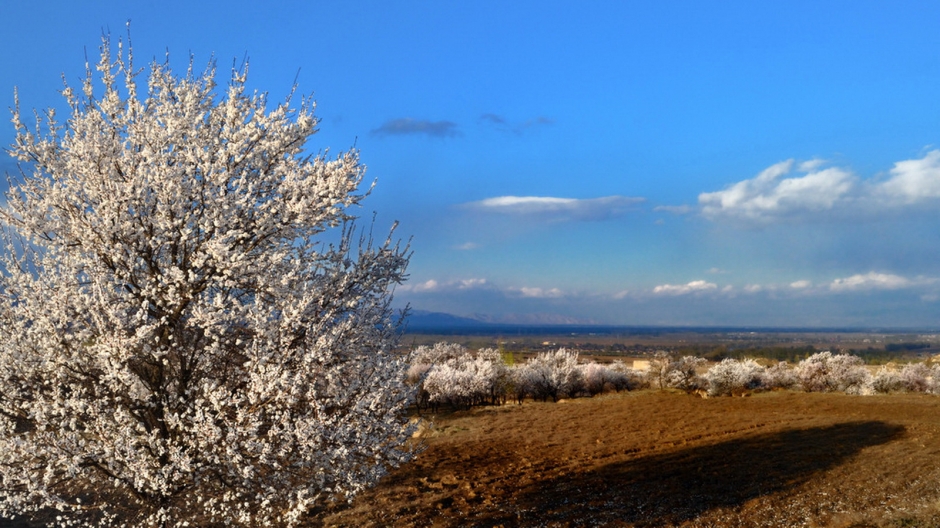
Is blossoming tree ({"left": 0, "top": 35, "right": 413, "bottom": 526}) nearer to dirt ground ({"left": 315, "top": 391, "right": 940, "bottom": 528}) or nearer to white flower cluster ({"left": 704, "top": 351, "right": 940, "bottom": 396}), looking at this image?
dirt ground ({"left": 315, "top": 391, "right": 940, "bottom": 528})

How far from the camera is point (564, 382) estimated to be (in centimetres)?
4194

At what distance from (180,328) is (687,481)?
13.8 m

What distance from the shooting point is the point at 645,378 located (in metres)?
46.8

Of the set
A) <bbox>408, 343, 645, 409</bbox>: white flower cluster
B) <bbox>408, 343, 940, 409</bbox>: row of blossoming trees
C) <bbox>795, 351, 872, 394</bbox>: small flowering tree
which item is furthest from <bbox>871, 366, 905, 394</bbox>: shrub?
<bbox>408, 343, 645, 409</bbox>: white flower cluster

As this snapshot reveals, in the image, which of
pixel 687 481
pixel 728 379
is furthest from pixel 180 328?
pixel 728 379

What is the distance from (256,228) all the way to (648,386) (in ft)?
143

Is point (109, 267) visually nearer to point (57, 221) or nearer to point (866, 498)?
point (57, 221)

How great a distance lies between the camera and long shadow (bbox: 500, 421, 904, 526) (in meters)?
12.9

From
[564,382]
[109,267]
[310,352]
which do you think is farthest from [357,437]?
[564,382]

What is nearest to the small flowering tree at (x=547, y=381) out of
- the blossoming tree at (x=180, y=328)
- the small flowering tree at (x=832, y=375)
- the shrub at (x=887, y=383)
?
the small flowering tree at (x=832, y=375)

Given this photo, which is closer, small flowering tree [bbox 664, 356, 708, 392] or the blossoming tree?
the blossoming tree

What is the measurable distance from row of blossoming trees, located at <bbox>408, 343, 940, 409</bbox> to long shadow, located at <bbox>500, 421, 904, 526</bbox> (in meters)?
19.4

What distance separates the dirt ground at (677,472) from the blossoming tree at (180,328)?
5794 millimetres

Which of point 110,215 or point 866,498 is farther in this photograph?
point 866,498
